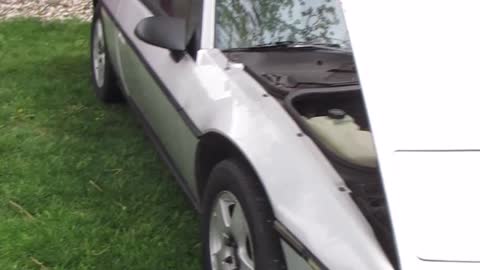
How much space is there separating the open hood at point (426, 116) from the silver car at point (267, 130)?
0.13 metres

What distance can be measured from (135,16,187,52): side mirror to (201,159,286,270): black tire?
0.77 meters

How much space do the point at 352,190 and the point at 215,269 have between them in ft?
3.39

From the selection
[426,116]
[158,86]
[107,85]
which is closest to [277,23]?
[158,86]

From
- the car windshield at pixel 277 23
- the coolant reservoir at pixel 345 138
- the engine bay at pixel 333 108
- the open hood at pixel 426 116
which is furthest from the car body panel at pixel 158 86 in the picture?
the open hood at pixel 426 116

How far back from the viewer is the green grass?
4.41 metres

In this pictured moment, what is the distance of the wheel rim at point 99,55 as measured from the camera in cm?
638

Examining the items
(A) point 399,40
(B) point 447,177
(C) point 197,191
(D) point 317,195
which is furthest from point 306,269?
(C) point 197,191

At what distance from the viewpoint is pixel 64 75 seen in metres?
7.42

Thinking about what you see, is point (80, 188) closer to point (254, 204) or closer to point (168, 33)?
point (168, 33)

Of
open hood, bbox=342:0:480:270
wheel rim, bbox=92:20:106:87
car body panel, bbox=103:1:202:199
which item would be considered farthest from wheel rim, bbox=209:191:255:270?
wheel rim, bbox=92:20:106:87

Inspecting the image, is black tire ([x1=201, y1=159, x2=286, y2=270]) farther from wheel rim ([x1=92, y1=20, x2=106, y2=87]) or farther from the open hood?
wheel rim ([x1=92, y1=20, x2=106, y2=87])

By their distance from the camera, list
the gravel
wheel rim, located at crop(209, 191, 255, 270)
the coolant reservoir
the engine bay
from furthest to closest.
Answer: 1. the gravel
2. wheel rim, located at crop(209, 191, 255, 270)
3. the coolant reservoir
4. the engine bay

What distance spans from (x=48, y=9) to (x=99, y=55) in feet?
12.5

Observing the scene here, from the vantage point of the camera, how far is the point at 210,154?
3.81m
